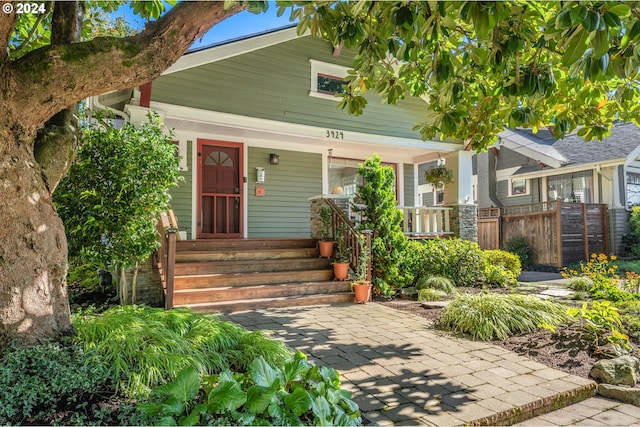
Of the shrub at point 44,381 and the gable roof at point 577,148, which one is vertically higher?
the gable roof at point 577,148

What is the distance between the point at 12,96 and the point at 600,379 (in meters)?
5.08

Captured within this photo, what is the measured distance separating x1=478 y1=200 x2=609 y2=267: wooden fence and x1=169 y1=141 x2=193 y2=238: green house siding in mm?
10188

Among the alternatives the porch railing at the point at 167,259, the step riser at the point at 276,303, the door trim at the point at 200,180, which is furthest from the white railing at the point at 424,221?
the porch railing at the point at 167,259

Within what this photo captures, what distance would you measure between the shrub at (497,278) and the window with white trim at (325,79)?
5004mm

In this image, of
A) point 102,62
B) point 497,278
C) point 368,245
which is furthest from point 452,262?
point 102,62

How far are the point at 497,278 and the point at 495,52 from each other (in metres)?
6.03

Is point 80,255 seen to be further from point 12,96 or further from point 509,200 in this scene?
point 509,200

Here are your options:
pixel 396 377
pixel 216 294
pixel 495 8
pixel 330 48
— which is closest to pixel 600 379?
pixel 396 377

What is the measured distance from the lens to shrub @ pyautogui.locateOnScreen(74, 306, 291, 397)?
250 centimetres

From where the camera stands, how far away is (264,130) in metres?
7.66

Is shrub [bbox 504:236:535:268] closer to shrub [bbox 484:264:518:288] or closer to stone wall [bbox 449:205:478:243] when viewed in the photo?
stone wall [bbox 449:205:478:243]

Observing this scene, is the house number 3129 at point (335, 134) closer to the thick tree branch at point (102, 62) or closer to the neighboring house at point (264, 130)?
the neighboring house at point (264, 130)

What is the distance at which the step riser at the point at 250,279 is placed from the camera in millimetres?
5715

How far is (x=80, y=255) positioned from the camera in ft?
16.1
